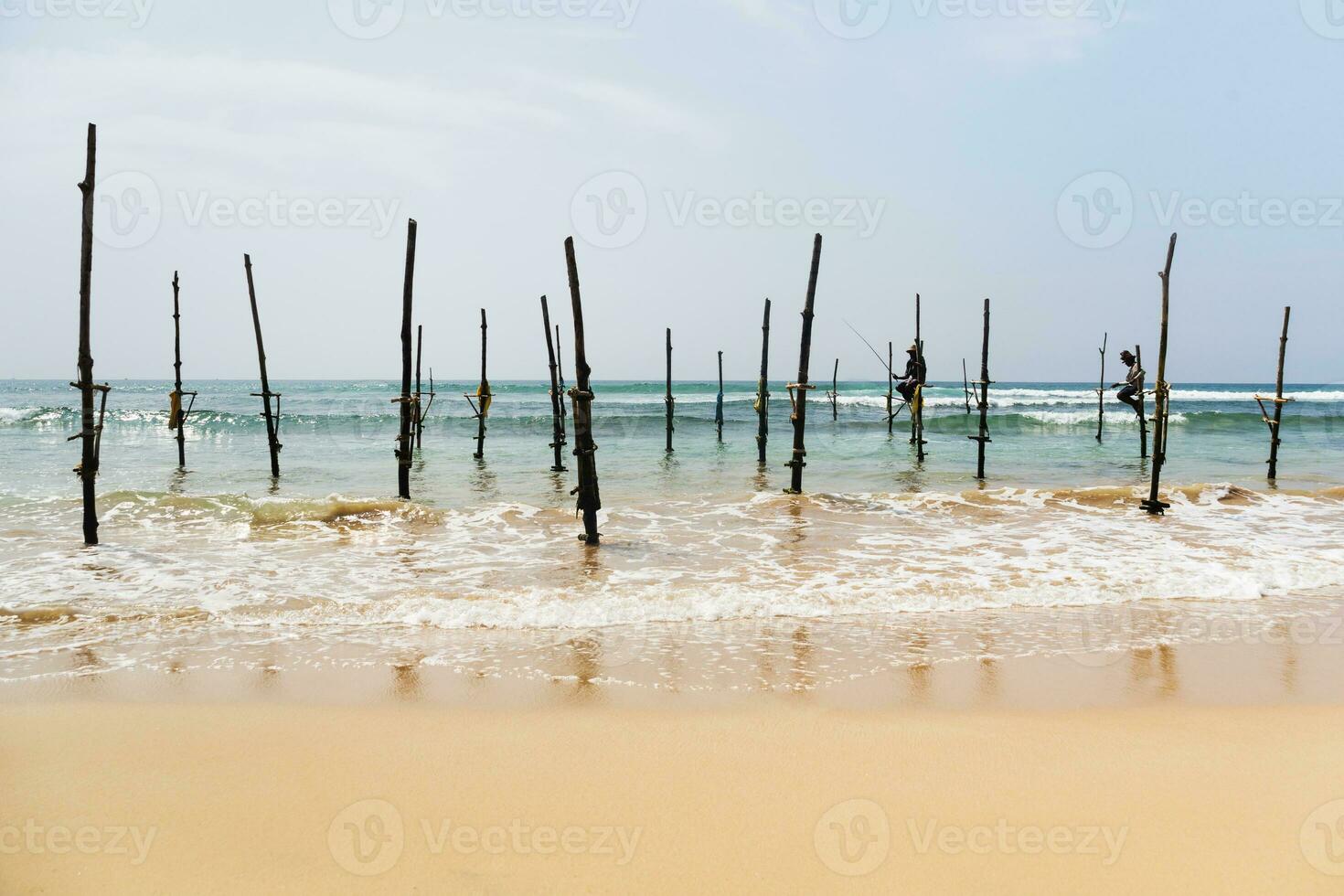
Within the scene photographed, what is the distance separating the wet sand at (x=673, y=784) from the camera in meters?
3.11

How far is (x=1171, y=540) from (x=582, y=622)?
7.99 meters

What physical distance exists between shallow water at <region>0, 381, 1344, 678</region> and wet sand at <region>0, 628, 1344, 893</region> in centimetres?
164

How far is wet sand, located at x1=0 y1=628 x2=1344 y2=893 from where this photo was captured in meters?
3.11

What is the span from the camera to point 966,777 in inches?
151

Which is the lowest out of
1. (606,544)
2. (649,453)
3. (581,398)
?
(606,544)

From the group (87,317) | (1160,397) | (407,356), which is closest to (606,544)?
(407,356)

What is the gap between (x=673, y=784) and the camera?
3803 millimetres

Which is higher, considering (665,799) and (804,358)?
(804,358)

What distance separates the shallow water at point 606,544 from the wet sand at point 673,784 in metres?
1.64

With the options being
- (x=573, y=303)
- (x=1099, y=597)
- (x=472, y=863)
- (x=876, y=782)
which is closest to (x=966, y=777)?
(x=876, y=782)

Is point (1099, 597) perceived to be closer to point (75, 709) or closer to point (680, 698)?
point (680, 698)

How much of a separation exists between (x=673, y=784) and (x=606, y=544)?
6.33m

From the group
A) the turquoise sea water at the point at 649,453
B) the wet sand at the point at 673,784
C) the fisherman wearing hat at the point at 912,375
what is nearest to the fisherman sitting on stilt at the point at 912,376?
the fisherman wearing hat at the point at 912,375

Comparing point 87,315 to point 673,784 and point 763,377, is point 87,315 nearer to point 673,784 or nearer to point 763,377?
point 673,784
